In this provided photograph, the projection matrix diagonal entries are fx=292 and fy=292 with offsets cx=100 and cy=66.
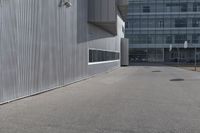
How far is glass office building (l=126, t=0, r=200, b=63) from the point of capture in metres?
77.9

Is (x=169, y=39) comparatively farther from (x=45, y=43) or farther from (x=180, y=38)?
(x=45, y=43)

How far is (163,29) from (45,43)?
68.6 m

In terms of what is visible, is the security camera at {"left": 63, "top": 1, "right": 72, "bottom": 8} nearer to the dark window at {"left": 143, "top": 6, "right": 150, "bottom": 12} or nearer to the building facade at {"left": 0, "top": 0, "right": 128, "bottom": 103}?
the building facade at {"left": 0, "top": 0, "right": 128, "bottom": 103}

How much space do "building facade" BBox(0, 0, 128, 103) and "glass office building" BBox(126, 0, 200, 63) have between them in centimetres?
5667

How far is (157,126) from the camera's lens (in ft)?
23.7

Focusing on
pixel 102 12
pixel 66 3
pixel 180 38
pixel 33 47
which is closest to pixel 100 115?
pixel 33 47

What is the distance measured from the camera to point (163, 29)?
259 ft

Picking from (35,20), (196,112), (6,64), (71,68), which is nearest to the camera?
(196,112)

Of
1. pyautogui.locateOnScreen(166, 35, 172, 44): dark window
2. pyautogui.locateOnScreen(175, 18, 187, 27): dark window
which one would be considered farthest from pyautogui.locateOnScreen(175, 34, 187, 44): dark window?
pyautogui.locateOnScreen(175, 18, 187, 27): dark window

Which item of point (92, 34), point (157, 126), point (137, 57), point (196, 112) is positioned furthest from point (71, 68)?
point (137, 57)

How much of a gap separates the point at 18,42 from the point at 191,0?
74.2 meters

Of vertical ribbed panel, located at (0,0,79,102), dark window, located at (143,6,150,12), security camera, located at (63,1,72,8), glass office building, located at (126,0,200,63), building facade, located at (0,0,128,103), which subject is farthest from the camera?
dark window, located at (143,6,150,12)

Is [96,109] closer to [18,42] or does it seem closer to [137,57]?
[18,42]

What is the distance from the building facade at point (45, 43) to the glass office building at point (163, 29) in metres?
56.7
